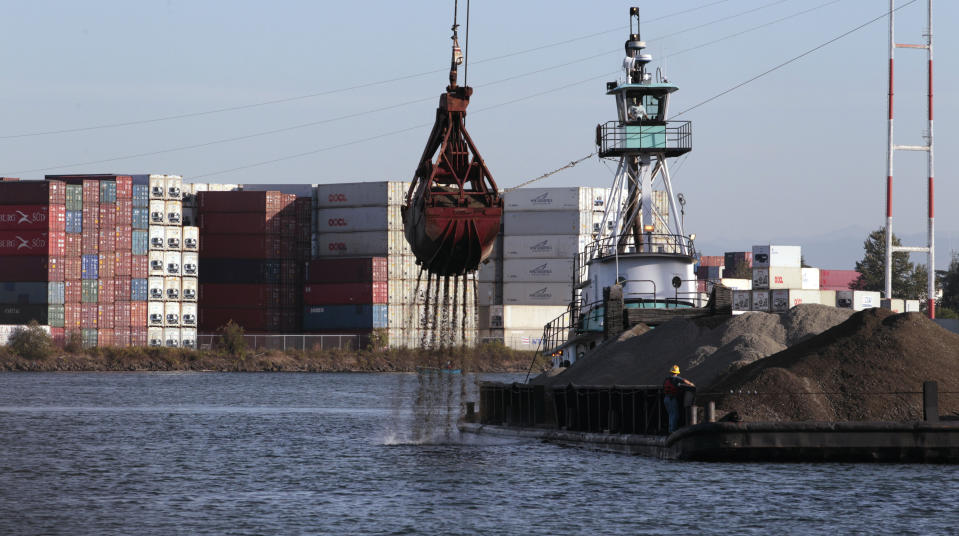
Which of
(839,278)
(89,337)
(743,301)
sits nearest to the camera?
(743,301)

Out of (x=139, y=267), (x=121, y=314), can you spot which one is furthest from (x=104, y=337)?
(x=139, y=267)

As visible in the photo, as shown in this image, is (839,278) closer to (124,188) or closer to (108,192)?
(124,188)

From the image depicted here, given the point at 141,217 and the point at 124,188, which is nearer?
the point at 124,188

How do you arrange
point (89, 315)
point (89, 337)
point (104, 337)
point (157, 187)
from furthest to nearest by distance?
point (157, 187) < point (104, 337) < point (89, 315) < point (89, 337)

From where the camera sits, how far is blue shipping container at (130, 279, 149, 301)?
450ft

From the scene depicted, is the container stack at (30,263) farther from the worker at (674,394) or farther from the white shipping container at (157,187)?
the worker at (674,394)

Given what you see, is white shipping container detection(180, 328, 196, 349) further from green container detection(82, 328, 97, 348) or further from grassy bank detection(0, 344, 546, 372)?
green container detection(82, 328, 97, 348)

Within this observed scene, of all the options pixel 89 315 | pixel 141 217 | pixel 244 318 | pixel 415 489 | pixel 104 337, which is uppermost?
pixel 141 217

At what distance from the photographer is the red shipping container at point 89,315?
13525 cm

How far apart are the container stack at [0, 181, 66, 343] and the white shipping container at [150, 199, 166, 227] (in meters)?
9.95

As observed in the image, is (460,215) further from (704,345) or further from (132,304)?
(132,304)

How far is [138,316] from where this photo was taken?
137 meters

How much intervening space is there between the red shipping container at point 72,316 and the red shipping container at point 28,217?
8.24m

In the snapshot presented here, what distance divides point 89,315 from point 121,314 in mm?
3260
